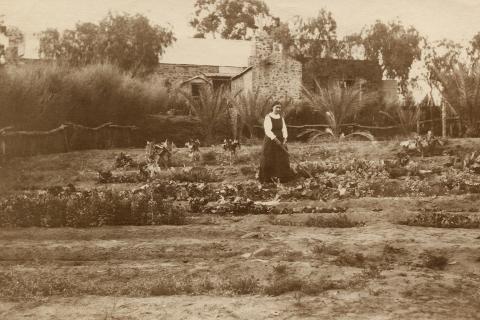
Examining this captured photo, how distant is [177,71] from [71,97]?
10843 mm

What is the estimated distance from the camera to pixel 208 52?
100 feet

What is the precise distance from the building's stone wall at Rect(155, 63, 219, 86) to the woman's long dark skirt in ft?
54.6

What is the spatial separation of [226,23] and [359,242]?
114ft

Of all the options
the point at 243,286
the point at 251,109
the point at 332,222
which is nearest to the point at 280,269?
the point at 243,286

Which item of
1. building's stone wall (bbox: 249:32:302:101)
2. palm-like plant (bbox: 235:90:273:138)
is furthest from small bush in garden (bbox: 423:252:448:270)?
building's stone wall (bbox: 249:32:302:101)

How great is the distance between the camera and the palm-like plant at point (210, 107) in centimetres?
1912

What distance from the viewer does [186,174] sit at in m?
13.0

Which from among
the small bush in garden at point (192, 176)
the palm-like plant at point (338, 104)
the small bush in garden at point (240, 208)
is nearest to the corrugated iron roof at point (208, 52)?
the palm-like plant at point (338, 104)

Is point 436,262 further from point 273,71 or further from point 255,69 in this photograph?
point 273,71

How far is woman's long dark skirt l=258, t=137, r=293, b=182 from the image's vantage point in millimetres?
11750

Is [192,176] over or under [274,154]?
under

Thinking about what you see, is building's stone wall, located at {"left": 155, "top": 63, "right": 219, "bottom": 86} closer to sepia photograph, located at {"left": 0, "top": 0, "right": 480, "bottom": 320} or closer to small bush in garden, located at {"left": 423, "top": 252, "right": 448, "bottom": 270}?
sepia photograph, located at {"left": 0, "top": 0, "right": 480, "bottom": 320}

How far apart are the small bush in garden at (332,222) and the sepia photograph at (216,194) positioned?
2 cm

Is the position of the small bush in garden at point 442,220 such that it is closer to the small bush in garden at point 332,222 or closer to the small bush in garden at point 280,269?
the small bush in garden at point 332,222
